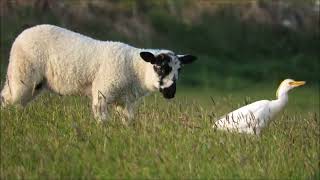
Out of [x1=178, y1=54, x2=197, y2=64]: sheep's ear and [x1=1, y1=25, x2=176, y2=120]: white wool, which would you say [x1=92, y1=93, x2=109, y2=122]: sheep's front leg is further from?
[x1=178, y1=54, x2=197, y2=64]: sheep's ear

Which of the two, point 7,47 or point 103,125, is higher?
point 103,125

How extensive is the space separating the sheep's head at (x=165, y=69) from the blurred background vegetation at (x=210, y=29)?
2011 centimetres

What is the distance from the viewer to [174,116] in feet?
34.7

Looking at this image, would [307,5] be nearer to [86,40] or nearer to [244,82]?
[244,82]

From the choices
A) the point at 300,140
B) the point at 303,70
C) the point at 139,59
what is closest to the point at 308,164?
the point at 300,140

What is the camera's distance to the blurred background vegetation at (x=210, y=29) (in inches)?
1344

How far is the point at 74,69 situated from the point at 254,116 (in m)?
2.44

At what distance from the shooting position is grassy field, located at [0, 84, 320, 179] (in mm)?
8384

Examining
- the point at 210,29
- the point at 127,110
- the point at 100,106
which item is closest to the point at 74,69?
the point at 100,106

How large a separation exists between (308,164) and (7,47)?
932 inches

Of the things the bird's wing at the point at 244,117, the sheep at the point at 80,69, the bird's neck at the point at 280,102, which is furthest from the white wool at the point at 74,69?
the bird's neck at the point at 280,102

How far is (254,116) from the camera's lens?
10812 mm

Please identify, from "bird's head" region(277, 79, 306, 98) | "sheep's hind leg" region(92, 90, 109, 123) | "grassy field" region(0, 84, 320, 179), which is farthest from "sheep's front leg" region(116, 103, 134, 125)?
"bird's head" region(277, 79, 306, 98)

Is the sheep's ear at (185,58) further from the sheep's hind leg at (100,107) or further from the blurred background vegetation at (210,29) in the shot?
the blurred background vegetation at (210,29)
